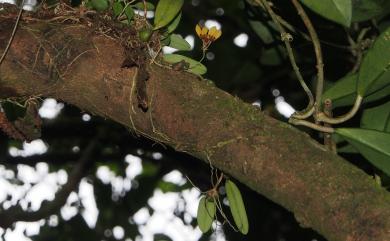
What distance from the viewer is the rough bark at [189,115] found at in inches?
34.1

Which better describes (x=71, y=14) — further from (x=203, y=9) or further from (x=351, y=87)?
(x=203, y=9)

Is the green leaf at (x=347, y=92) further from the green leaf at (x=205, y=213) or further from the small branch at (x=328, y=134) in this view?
the green leaf at (x=205, y=213)

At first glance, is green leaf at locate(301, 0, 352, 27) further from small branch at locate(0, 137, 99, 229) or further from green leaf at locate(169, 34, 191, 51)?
small branch at locate(0, 137, 99, 229)

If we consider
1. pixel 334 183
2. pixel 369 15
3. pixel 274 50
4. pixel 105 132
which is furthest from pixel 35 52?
pixel 105 132

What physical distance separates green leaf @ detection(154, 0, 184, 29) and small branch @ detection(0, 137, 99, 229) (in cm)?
108

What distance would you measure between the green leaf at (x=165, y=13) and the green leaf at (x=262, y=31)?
2.44 feet

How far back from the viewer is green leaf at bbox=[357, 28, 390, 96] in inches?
36.5

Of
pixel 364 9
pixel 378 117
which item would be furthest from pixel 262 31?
pixel 378 117

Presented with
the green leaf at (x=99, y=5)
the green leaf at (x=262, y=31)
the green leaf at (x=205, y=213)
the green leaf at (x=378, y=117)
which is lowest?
the green leaf at (x=205, y=213)

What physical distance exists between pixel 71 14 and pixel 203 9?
168 centimetres

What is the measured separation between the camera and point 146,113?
36.9 inches

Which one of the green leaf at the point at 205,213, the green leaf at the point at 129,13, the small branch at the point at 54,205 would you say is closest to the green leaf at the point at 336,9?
the green leaf at the point at 129,13

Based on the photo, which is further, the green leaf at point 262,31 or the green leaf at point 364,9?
the green leaf at point 262,31

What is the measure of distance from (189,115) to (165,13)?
0.20 metres
